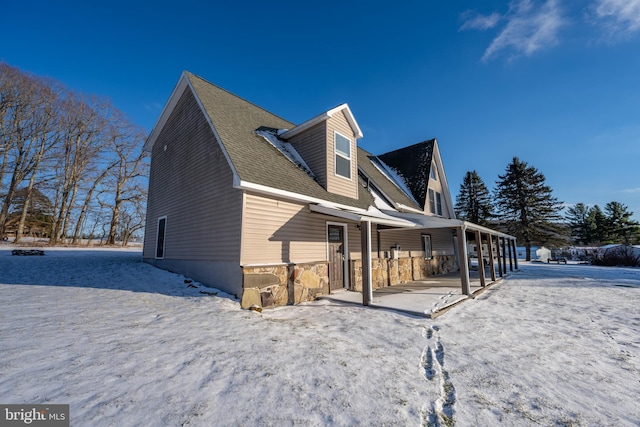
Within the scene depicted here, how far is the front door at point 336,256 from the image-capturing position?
8755 millimetres

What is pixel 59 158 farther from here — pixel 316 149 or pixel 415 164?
pixel 415 164

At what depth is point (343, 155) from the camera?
33.3 ft

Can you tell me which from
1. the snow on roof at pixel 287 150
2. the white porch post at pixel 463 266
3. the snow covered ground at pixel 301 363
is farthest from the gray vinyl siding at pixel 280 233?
the white porch post at pixel 463 266

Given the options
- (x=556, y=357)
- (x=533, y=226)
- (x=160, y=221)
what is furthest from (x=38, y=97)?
(x=533, y=226)

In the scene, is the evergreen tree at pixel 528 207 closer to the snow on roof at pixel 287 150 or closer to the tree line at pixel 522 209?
the tree line at pixel 522 209

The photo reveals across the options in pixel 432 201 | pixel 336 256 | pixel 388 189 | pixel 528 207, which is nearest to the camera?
pixel 336 256

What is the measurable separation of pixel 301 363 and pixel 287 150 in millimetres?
7842

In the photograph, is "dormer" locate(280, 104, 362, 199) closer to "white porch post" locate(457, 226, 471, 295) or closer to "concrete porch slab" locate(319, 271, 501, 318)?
"concrete porch slab" locate(319, 271, 501, 318)

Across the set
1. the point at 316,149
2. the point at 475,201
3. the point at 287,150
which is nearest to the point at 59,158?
the point at 287,150

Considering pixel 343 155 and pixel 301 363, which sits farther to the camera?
pixel 343 155

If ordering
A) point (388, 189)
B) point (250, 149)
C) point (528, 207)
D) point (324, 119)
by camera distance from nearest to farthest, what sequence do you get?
1. point (250, 149)
2. point (324, 119)
3. point (388, 189)
4. point (528, 207)

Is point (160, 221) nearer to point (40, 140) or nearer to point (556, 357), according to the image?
point (556, 357)

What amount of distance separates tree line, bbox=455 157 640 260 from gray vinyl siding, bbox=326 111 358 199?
30.5 meters

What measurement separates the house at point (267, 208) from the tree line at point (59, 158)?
47.6 feet
